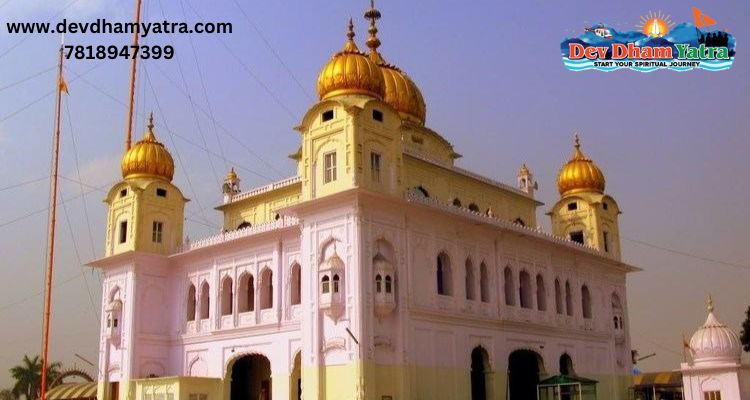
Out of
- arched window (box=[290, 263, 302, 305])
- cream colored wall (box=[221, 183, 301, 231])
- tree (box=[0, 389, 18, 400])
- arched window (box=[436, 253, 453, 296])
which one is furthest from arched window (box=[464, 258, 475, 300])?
tree (box=[0, 389, 18, 400])

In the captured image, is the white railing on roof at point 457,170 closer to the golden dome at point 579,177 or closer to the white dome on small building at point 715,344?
the golden dome at point 579,177

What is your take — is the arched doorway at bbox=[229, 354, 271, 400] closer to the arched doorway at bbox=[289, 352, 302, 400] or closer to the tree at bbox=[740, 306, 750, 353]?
the arched doorway at bbox=[289, 352, 302, 400]

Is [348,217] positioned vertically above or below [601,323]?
above

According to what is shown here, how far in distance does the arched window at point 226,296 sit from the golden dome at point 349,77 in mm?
8718

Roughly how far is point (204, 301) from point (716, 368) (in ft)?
62.6

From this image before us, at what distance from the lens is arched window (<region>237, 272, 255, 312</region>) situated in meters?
32.1

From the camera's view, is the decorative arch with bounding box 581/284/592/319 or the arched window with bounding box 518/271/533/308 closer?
the arched window with bounding box 518/271/533/308

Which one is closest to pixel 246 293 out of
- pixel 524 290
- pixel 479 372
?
pixel 479 372

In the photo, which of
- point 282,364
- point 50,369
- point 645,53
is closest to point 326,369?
point 282,364

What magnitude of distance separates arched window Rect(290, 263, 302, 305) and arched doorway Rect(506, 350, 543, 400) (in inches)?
357

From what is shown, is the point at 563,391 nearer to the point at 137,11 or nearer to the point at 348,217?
the point at 348,217

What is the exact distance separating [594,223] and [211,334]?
705 inches

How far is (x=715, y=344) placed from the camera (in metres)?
27.8

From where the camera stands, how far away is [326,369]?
26156 mm
